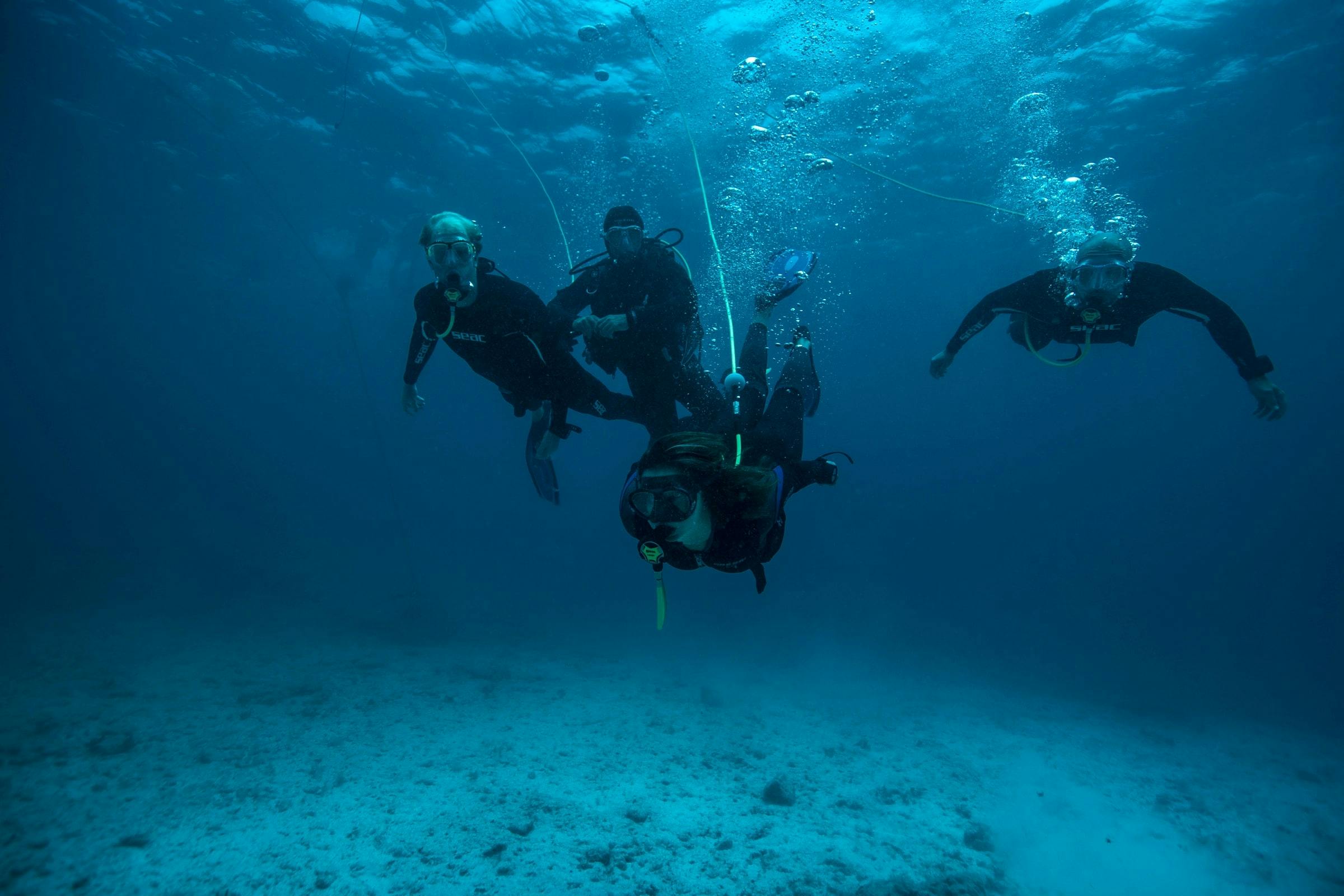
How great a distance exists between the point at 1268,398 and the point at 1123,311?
143 centimetres

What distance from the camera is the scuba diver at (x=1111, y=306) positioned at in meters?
5.28

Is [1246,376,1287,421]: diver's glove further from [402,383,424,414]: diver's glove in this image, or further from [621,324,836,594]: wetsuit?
[402,383,424,414]: diver's glove

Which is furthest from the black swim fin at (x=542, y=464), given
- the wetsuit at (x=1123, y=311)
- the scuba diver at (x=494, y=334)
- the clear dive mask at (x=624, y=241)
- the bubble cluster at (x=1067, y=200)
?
the bubble cluster at (x=1067, y=200)

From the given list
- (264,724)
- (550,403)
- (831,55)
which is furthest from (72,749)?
(831,55)

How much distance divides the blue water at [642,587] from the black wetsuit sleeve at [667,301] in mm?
5059

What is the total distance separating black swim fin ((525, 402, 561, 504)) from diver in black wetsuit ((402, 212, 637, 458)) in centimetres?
74

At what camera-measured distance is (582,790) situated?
6.08 meters

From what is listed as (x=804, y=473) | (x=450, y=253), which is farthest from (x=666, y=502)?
(x=450, y=253)

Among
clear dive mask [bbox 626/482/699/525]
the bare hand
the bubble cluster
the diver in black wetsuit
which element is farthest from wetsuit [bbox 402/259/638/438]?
the bubble cluster

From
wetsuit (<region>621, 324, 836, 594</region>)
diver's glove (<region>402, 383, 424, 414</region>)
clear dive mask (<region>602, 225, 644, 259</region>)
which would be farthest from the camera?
clear dive mask (<region>602, 225, 644, 259</region>)

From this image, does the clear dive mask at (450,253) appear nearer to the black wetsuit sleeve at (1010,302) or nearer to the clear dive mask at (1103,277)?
the black wetsuit sleeve at (1010,302)

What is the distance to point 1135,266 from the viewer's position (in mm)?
5582

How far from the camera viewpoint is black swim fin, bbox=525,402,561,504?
7.14 metres

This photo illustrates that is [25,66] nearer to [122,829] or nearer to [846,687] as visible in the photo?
[122,829]
